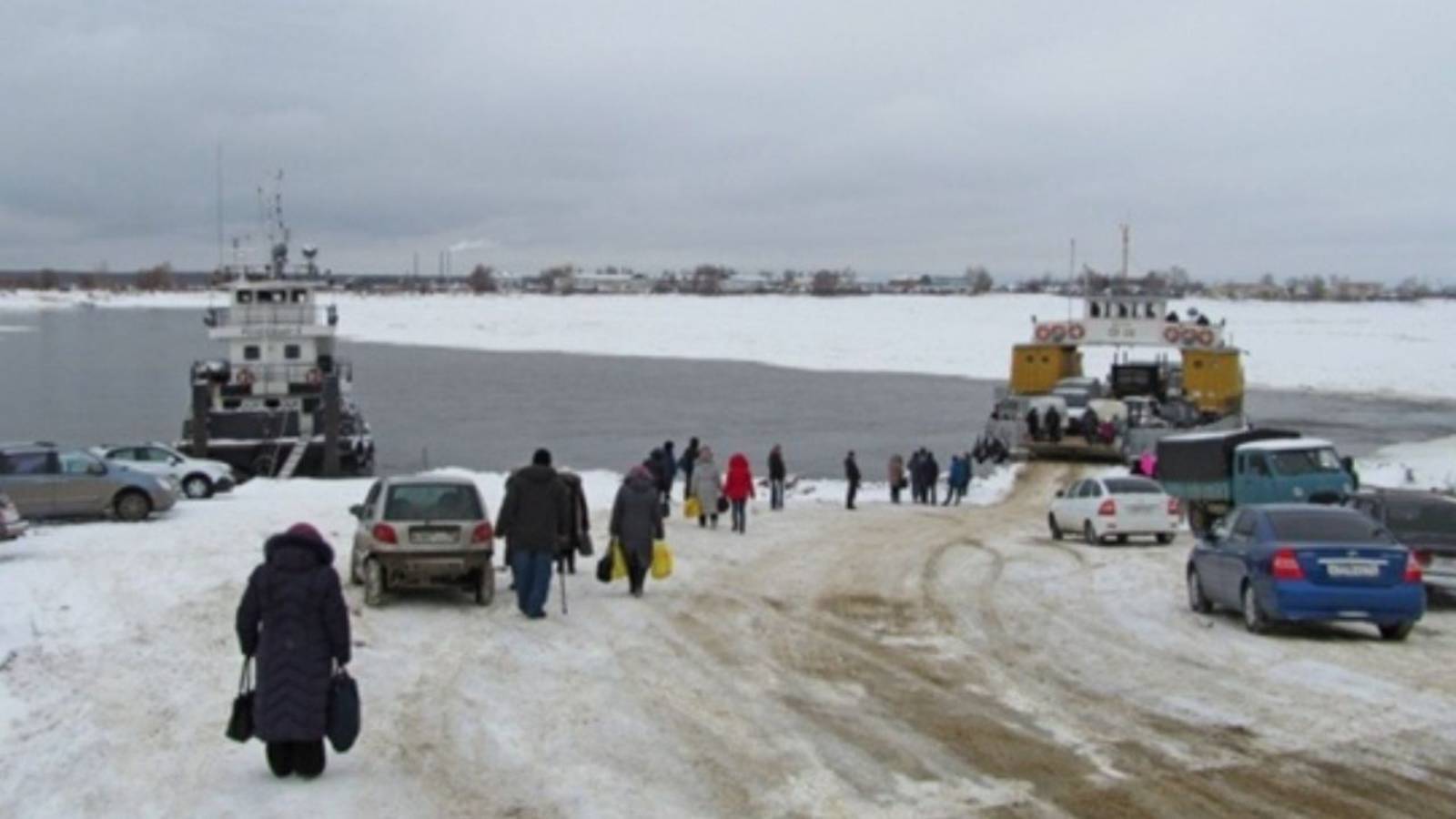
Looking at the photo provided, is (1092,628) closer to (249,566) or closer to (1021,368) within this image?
(249,566)

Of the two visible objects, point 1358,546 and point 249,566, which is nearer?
point 1358,546

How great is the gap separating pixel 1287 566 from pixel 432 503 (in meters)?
8.77

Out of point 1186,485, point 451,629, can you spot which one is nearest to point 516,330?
point 1186,485

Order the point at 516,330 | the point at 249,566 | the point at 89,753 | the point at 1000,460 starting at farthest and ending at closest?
the point at 516,330
the point at 1000,460
the point at 249,566
the point at 89,753

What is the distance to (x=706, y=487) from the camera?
28109mm

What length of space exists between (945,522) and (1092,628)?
14506 mm

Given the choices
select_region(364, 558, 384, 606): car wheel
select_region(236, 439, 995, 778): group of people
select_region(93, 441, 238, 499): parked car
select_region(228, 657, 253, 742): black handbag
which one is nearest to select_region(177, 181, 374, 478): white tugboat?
select_region(93, 441, 238, 499): parked car

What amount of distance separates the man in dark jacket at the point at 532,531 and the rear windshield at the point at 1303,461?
16354 mm

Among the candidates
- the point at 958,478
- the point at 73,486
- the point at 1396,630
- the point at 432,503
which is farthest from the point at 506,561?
the point at 958,478

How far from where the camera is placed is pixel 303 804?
949 centimetres

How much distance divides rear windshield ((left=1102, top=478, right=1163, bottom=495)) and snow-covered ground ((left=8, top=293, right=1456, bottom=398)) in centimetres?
7035

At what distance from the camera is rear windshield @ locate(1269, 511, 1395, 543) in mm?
16531

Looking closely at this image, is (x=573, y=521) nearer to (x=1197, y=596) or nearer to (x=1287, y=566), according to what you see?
(x=1197, y=596)

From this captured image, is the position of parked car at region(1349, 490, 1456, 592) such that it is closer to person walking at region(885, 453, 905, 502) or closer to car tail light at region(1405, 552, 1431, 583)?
car tail light at region(1405, 552, 1431, 583)
